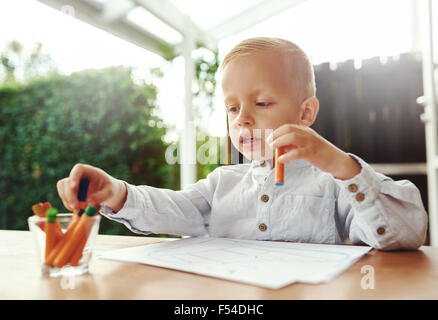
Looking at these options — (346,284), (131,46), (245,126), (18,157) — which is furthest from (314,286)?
(18,157)

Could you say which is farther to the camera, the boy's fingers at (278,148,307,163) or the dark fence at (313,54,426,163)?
the dark fence at (313,54,426,163)

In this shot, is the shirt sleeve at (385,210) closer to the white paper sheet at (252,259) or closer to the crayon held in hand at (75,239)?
the white paper sheet at (252,259)

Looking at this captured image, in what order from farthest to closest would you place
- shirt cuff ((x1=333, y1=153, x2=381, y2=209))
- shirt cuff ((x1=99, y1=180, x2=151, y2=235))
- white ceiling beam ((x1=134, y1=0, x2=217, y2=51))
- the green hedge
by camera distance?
the green hedge < white ceiling beam ((x1=134, y1=0, x2=217, y2=51)) < shirt cuff ((x1=99, y1=180, x2=151, y2=235)) < shirt cuff ((x1=333, y1=153, x2=381, y2=209))

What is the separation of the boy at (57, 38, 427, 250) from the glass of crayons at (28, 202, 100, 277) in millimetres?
132

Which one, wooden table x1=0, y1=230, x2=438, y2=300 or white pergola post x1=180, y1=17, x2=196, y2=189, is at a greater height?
white pergola post x1=180, y1=17, x2=196, y2=189

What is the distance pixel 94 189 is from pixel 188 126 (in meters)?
1.86

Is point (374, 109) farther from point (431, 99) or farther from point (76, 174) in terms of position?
point (76, 174)

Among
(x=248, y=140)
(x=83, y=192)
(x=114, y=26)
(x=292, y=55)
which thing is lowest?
(x=83, y=192)

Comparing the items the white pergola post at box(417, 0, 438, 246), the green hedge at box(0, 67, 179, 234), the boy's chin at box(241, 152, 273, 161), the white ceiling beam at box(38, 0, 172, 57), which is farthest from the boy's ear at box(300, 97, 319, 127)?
the green hedge at box(0, 67, 179, 234)

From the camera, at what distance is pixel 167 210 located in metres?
0.82

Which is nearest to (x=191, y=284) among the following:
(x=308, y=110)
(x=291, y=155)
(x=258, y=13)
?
(x=291, y=155)

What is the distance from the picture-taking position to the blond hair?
0.81 m

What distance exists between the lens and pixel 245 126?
2.54ft

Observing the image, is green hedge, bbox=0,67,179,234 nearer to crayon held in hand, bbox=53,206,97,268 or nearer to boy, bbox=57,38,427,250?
boy, bbox=57,38,427,250
